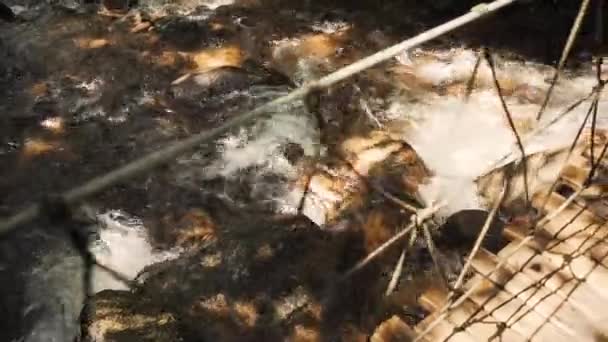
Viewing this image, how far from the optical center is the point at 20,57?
8562 millimetres

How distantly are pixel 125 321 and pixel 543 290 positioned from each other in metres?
3.08

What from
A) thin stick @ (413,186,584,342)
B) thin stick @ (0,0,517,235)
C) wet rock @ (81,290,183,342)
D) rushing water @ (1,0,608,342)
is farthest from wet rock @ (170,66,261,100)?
thin stick @ (0,0,517,235)

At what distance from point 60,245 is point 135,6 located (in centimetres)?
509

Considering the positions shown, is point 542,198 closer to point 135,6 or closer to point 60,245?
point 60,245

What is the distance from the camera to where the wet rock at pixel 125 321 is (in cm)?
440

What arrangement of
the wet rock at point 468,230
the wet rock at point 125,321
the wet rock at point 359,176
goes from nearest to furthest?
the wet rock at point 125,321 < the wet rock at point 468,230 < the wet rock at point 359,176

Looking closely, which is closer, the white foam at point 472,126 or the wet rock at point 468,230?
the wet rock at point 468,230

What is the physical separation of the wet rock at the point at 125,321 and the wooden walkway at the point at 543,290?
2.13 meters

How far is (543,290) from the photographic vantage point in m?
3.31

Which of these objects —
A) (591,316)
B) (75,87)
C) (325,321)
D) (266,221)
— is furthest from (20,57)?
(591,316)

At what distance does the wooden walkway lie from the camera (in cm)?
314

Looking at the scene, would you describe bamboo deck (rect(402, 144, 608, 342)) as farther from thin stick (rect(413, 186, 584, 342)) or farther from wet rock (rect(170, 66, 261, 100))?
wet rock (rect(170, 66, 261, 100))

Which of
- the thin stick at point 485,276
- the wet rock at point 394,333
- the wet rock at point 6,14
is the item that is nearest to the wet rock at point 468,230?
the thin stick at point 485,276

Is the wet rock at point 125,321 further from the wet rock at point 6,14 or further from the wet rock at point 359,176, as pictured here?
the wet rock at point 6,14
